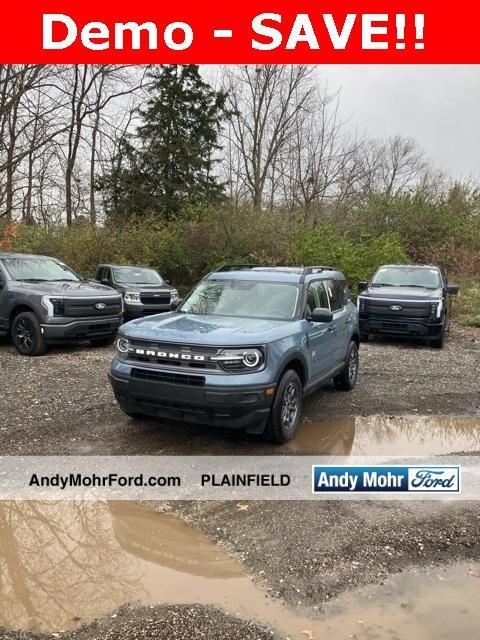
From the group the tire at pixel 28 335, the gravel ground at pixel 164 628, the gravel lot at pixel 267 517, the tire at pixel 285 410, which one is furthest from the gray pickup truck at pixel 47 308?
the gravel ground at pixel 164 628

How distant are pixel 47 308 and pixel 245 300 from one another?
471cm

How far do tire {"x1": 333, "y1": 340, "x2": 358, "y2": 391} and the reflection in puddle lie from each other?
1.07 m

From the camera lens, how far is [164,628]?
2.70 m

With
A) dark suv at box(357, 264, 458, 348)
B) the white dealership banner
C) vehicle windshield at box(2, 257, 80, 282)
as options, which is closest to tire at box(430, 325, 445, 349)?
dark suv at box(357, 264, 458, 348)

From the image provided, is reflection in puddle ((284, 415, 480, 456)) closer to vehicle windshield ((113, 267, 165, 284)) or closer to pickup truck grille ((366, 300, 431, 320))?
pickup truck grille ((366, 300, 431, 320))

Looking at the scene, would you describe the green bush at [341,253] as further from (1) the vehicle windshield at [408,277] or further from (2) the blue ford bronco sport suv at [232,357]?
(2) the blue ford bronco sport suv at [232,357]

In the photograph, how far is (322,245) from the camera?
16.6m

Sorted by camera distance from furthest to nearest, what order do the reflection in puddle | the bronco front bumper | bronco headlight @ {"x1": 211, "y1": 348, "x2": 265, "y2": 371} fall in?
the reflection in puddle → bronco headlight @ {"x1": 211, "y1": 348, "x2": 265, "y2": 371} → the bronco front bumper

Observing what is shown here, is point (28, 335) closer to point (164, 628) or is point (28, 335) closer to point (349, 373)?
point (349, 373)

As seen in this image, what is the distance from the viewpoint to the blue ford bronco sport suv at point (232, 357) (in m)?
4.70

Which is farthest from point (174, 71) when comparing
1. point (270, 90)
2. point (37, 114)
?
point (37, 114)

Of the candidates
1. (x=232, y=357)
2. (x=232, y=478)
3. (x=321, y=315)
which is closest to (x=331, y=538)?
(x=232, y=478)

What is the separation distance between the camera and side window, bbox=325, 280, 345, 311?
23.2 ft

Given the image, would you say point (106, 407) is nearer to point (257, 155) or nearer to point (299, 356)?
point (299, 356)
